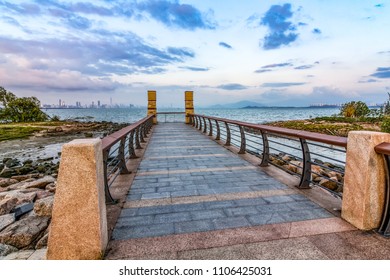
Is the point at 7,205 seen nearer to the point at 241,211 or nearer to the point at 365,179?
the point at 241,211

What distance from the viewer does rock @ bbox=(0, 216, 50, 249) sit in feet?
12.3

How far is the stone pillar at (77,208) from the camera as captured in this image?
2.24 m

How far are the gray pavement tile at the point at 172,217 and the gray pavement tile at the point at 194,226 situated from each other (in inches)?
4.8

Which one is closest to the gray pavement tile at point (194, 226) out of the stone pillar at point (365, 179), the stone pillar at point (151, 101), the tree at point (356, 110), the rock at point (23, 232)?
the stone pillar at point (365, 179)

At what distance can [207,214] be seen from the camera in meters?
3.31

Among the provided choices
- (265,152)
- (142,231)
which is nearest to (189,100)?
(265,152)

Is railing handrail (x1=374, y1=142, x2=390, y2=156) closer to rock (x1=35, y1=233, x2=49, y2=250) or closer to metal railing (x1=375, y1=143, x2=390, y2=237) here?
metal railing (x1=375, y1=143, x2=390, y2=237)

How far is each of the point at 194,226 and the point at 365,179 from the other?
78.2 inches

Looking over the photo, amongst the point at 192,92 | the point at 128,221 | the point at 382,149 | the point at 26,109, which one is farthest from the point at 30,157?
the point at 26,109

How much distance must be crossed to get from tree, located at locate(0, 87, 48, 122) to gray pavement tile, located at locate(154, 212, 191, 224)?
166ft

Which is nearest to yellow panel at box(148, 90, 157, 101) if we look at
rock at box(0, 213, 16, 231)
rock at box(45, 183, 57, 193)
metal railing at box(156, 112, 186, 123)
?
metal railing at box(156, 112, 186, 123)

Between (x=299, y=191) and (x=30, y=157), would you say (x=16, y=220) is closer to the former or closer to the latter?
(x=299, y=191)
